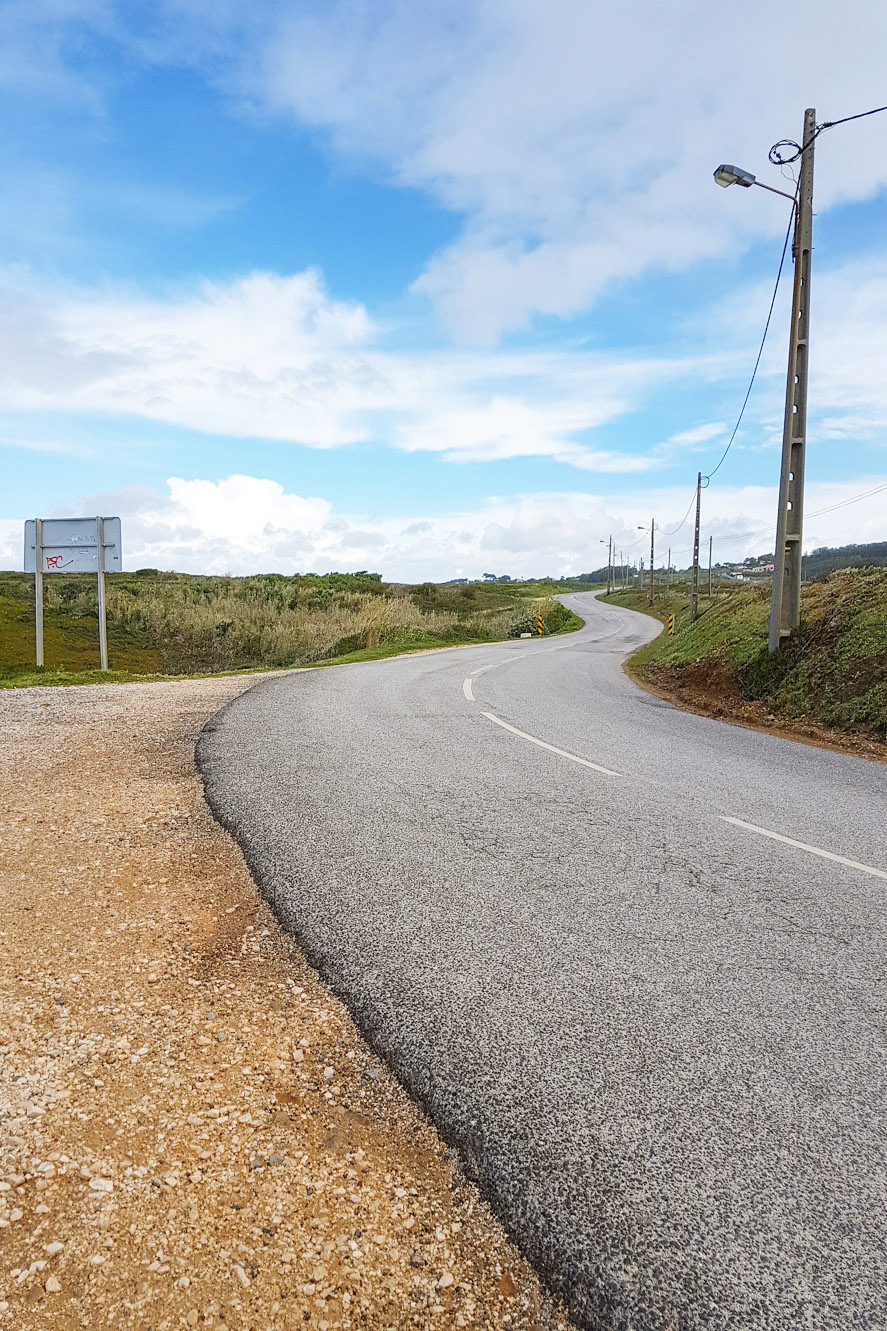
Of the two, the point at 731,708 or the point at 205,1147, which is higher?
the point at 731,708

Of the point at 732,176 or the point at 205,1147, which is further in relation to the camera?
the point at 732,176

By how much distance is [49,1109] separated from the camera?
269 centimetres

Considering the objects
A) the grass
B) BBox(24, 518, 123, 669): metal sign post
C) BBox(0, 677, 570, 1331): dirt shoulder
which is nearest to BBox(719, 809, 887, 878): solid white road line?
BBox(0, 677, 570, 1331): dirt shoulder

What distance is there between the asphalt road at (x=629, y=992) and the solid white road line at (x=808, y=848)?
0.02 m

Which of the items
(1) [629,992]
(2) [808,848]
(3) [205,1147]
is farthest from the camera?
(2) [808,848]

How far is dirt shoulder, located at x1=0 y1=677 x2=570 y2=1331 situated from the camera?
79.0 inches

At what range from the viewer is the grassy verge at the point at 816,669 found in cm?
1184

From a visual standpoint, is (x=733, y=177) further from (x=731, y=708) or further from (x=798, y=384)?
(x=731, y=708)

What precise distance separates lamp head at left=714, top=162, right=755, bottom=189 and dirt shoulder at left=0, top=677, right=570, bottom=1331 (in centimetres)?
1376

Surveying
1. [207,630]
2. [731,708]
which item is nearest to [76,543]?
[207,630]

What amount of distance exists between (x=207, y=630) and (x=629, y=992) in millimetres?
27084

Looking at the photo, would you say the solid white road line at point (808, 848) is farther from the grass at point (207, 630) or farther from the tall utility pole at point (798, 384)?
the grass at point (207, 630)

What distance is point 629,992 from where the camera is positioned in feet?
11.1

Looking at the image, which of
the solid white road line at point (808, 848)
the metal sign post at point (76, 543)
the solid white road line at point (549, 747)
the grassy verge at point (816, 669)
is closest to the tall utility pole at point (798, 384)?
the grassy verge at point (816, 669)
